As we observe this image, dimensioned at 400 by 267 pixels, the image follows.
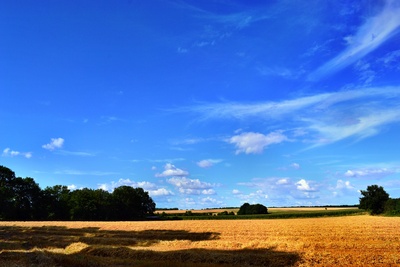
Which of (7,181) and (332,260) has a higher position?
(7,181)

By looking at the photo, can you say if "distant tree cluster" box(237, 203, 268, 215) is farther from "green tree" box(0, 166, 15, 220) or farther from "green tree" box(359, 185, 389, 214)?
"green tree" box(0, 166, 15, 220)

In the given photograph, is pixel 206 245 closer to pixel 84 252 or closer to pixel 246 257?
pixel 246 257

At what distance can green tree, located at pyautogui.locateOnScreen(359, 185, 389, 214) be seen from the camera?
103 metres

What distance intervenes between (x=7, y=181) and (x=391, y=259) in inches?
3989

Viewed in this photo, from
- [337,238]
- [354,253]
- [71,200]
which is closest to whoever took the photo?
[354,253]

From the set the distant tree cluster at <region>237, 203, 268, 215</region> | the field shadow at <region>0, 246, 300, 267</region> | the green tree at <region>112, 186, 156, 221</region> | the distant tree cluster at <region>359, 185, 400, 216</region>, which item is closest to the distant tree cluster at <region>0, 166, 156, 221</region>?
the green tree at <region>112, 186, 156, 221</region>

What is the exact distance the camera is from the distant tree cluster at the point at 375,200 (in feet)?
325

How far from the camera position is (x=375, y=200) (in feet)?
338

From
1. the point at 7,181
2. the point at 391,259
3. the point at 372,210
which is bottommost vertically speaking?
the point at 391,259

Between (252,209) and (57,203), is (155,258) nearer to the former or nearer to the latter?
(57,203)

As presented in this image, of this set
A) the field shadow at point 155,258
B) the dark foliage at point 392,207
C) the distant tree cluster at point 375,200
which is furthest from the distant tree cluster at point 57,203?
the field shadow at point 155,258

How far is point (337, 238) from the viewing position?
3603 cm

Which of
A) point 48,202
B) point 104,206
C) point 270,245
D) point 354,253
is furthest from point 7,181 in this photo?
point 354,253

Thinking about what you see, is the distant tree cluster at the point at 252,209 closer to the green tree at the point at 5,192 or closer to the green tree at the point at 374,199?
the green tree at the point at 374,199
